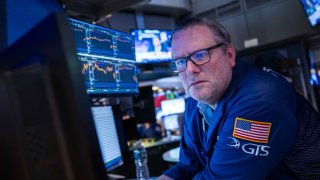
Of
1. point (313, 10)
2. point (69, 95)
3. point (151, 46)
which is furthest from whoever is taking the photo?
point (151, 46)

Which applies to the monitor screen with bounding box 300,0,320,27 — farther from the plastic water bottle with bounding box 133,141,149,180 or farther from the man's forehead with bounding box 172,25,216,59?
the man's forehead with bounding box 172,25,216,59

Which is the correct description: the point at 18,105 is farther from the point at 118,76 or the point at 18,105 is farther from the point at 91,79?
the point at 118,76

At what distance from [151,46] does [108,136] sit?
3847 millimetres

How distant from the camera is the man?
1.01 meters

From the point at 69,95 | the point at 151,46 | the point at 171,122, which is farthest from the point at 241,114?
the point at 171,122

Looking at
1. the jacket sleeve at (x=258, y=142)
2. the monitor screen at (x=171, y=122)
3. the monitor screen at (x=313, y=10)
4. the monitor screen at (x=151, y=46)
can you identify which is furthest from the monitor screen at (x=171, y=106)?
the jacket sleeve at (x=258, y=142)

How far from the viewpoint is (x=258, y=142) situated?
101 cm

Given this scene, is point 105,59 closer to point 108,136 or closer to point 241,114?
point 108,136

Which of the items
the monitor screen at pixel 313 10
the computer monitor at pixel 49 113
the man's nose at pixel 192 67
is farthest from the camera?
the monitor screen at pixel 313 10

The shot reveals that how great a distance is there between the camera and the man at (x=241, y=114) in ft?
3.32

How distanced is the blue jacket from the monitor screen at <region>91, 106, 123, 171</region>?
64 centimetres

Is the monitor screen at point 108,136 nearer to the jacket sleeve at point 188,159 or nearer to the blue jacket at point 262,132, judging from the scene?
the jacket sleeve at point 188,159

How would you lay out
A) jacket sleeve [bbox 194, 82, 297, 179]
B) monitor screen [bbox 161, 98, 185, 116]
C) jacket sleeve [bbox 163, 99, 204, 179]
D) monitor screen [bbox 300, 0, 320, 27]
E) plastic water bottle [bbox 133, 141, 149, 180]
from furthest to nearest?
monitor screen [bbox 161, 98, 185, 116] → monitor screen [bbox 300, 0, 320, 27] → plastic water bottle [bbox 133, 141, 149, 180] → jacket sleeve [bbox 163, 99, 204, 179] → jacket sleeve [bbox 194, 82, 297, 179]

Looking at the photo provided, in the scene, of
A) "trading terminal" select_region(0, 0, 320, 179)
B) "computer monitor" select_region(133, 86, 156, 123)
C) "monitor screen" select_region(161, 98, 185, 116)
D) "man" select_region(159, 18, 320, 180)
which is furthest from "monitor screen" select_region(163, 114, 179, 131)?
"man" select_region(159, 18, 320, 180)
